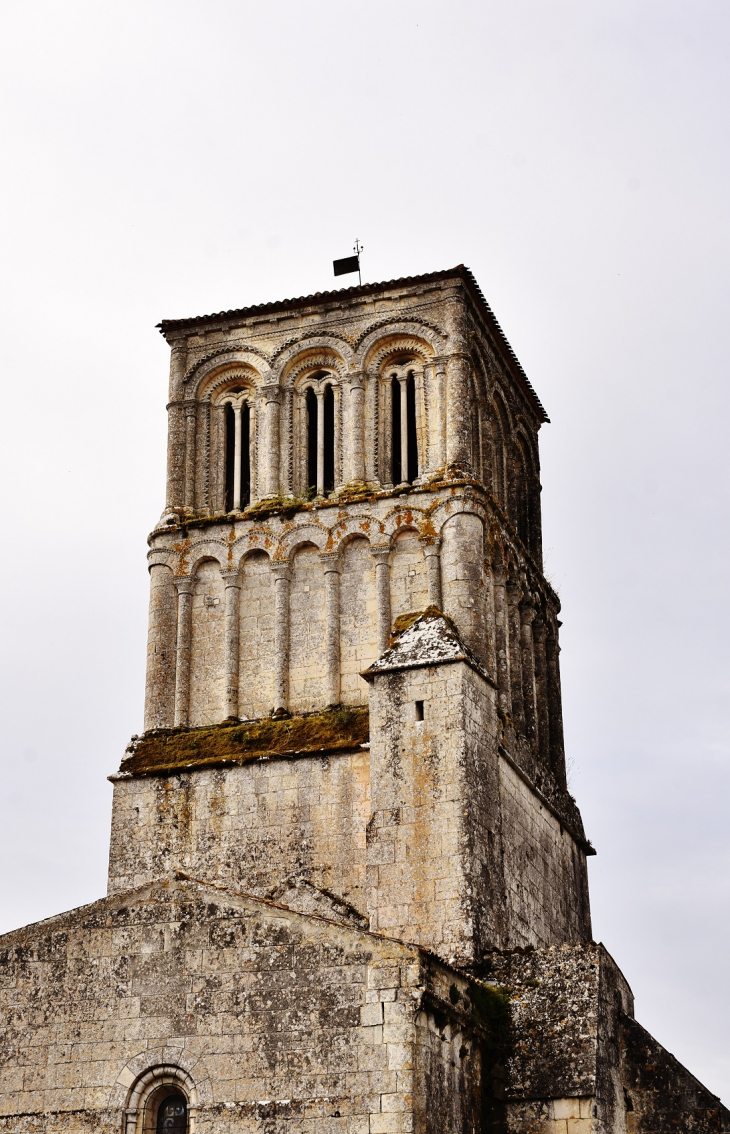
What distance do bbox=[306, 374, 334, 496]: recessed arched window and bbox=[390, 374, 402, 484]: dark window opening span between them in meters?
1.09

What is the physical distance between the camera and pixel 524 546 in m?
29.7

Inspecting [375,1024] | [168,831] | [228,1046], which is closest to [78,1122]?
[228,1046]

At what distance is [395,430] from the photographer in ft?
93.6

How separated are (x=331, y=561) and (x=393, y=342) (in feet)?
14.5

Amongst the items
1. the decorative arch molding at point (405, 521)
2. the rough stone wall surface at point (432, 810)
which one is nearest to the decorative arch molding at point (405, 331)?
the decorative arch molding at point (405, 521)

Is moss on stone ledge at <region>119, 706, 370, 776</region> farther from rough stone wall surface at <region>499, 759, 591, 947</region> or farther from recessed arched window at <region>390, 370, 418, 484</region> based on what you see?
recessed arched window at <region>390, 370, 418, 484</region>

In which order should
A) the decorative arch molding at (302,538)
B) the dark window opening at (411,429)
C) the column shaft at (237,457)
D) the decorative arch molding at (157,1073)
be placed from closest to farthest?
the decorative arch molding at (157,1073) < the decorative arch molding at (302,538) < the dark window opening at (411,429) < the column shaft at (237,457)

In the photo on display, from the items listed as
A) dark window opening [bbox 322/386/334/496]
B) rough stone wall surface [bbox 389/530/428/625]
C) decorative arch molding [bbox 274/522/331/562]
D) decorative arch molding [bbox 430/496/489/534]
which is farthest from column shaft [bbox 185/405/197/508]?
decorative arch molding [bbox 430/496/489/534]

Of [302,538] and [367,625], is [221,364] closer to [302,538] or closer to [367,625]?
[302,538]

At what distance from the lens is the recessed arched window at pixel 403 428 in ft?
91.8

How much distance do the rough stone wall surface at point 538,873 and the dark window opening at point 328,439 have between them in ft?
20.6

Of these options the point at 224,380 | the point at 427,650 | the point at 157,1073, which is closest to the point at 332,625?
the point at 427,650

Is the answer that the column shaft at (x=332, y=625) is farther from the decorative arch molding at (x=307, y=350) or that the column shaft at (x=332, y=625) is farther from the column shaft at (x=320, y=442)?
the decorative arch molding at (x=307, y=350)

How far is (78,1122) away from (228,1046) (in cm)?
192
